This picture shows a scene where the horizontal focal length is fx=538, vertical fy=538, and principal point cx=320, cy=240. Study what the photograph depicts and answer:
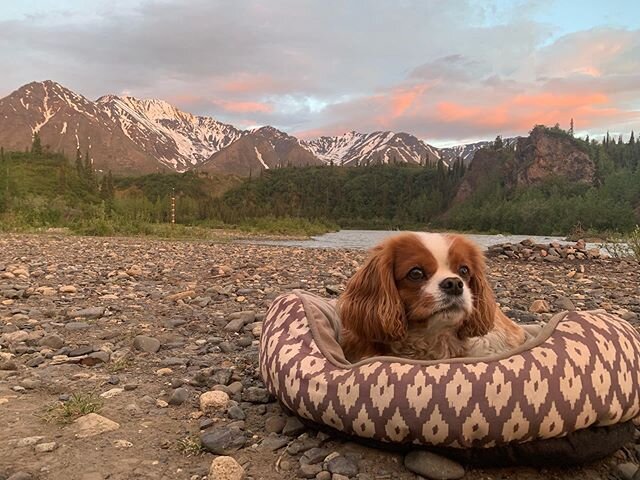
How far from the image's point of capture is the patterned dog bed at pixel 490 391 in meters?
2.56

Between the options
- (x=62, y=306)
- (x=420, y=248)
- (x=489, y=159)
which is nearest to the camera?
(x=420, y=248)

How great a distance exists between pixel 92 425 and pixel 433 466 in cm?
197

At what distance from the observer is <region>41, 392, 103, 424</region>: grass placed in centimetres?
325

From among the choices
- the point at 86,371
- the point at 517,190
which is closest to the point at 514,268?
the point at 86,371

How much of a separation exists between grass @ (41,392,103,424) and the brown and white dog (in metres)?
1.70

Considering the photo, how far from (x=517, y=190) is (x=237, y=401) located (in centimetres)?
17994

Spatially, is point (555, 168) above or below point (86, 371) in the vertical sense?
above

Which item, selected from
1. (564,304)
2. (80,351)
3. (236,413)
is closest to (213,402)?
(236,413)

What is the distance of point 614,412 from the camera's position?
2723 millimetres

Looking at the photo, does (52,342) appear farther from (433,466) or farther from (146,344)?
(433,466)

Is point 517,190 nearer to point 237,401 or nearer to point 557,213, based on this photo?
point 557,213

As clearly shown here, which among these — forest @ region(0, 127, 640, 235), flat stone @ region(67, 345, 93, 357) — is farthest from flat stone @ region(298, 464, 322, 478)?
forest @ region(0, 127, 640, 235)

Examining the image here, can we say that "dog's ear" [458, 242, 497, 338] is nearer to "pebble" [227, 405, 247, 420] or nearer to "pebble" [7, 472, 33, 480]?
"pebble" [227, 405, 247, 420]

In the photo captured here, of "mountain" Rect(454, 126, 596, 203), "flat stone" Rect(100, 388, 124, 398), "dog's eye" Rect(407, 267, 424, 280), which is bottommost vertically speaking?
"flat stone" Rect(100, 388, 124, 398)
